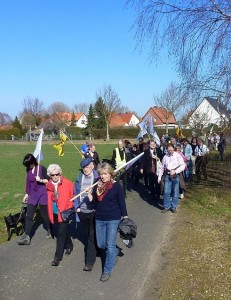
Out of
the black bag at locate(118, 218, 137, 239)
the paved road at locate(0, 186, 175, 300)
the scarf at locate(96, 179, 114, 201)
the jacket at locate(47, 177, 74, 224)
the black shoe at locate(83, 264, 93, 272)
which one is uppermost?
the scarf at locate(96, 179, 114, 201)

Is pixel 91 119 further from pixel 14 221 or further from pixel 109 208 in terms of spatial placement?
pixel 109 208

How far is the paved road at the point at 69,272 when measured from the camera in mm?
5117

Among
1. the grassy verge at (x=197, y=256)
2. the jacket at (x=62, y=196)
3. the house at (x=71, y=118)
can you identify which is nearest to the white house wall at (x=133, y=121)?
the house at (x=71, y=118)

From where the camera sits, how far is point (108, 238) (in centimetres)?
575

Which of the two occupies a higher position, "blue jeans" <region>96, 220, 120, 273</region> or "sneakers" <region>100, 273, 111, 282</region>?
"blue jeans" <region>96, 220, 120, 273</region>

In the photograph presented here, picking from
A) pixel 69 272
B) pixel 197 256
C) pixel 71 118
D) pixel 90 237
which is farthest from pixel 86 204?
pixel 71 118

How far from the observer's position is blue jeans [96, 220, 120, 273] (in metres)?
5.65

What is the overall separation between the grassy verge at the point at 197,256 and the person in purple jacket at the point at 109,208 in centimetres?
76

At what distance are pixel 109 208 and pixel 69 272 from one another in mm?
1147

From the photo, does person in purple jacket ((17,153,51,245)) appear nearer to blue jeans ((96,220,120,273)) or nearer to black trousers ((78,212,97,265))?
black trousers ((78,212,97,265))

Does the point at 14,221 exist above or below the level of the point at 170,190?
A: below

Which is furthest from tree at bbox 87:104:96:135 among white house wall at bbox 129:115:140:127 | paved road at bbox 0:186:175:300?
paved road at bbox 0:186:175:300

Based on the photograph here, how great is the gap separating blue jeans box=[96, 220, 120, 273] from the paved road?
208mm

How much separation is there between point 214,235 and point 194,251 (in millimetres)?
1116
